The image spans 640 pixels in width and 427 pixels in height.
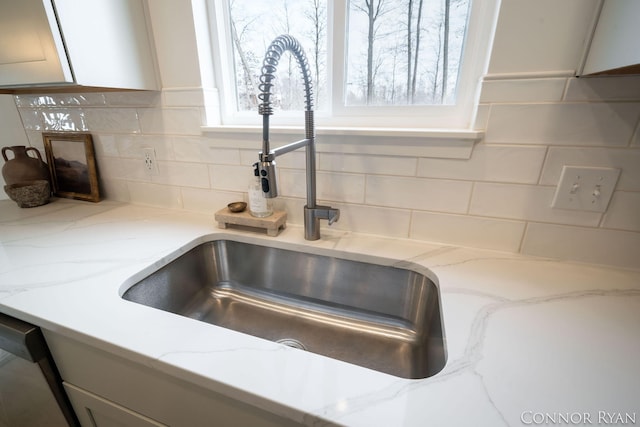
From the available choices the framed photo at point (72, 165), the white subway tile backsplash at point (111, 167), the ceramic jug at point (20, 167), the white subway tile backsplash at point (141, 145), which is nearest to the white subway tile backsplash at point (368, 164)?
the white subway tile backsplash at point (141, 145)

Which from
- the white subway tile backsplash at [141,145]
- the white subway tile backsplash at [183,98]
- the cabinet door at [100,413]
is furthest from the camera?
the white subway tile backsplash at [141,145]

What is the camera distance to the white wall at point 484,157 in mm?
606

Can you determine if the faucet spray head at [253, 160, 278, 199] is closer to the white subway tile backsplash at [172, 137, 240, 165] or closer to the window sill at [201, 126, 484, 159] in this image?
the window sill at [201, 126, 484, 159]

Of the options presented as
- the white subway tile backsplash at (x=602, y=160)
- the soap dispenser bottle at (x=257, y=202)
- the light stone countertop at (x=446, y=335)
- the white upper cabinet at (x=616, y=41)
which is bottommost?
the light stone countertop at (x=446, y=335)

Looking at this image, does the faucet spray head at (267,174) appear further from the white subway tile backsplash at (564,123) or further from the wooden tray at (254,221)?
the white subway tile backsplash at (564,123)

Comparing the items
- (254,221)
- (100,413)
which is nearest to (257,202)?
(254,221)

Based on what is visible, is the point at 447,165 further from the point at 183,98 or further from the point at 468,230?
the point at 183,98

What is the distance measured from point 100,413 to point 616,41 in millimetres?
1255

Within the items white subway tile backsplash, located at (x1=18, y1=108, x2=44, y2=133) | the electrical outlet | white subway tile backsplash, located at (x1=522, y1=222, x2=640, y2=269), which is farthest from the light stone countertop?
white subway tile backsplash, located at (x1=18, y1=108, x2=44, y2=133)

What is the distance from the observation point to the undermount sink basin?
0.72 m

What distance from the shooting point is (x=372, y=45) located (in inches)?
32.0

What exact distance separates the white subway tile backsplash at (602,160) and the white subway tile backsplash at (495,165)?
0.03 meters

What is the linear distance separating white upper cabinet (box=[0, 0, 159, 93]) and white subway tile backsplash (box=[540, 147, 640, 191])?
1.17 metres

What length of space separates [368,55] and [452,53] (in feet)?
0.74
